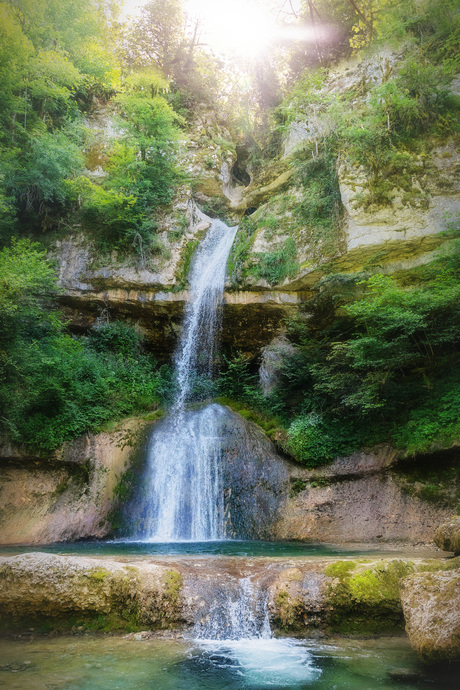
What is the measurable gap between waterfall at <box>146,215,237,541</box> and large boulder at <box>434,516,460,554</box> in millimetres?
5659

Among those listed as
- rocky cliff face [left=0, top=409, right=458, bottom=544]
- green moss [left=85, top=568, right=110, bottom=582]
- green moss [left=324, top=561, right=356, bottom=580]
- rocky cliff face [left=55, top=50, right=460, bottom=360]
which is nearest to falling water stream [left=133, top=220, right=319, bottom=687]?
rocky cliff face [left=0, top=409, right=458, bottom=544]

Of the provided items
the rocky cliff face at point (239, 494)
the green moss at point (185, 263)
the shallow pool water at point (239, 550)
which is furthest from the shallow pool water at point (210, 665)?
the green moss at point (185, 263)

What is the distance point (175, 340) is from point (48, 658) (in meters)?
12.0

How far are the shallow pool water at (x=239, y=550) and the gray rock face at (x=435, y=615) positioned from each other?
9.90 ft

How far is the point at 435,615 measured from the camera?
11.7 ft

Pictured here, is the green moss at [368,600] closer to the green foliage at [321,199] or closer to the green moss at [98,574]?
the green moss at [98,574]

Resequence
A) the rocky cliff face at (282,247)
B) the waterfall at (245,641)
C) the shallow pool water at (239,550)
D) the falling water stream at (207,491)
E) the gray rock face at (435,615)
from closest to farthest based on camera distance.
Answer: the gray rock face at (435,615) < the waterfall at (245,641) < the falling water stream at (207,491) < the shallow pool water at (239,550) < the rocky cliff face at (282,247)

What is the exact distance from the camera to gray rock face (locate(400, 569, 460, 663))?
136 inches

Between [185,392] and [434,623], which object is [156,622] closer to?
[434,623]

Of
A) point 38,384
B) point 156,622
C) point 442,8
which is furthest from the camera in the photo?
point 442,8

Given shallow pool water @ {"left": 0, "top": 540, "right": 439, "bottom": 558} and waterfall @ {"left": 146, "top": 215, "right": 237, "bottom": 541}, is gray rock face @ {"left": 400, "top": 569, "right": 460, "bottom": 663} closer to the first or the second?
shallow pool water @ {"left": 0, "top": 540, "right": 439, "bottom": 558}

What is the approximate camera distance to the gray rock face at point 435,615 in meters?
3.45

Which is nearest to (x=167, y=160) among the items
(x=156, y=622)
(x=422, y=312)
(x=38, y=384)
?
(x=38, y=384)

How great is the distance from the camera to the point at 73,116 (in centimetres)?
1778
